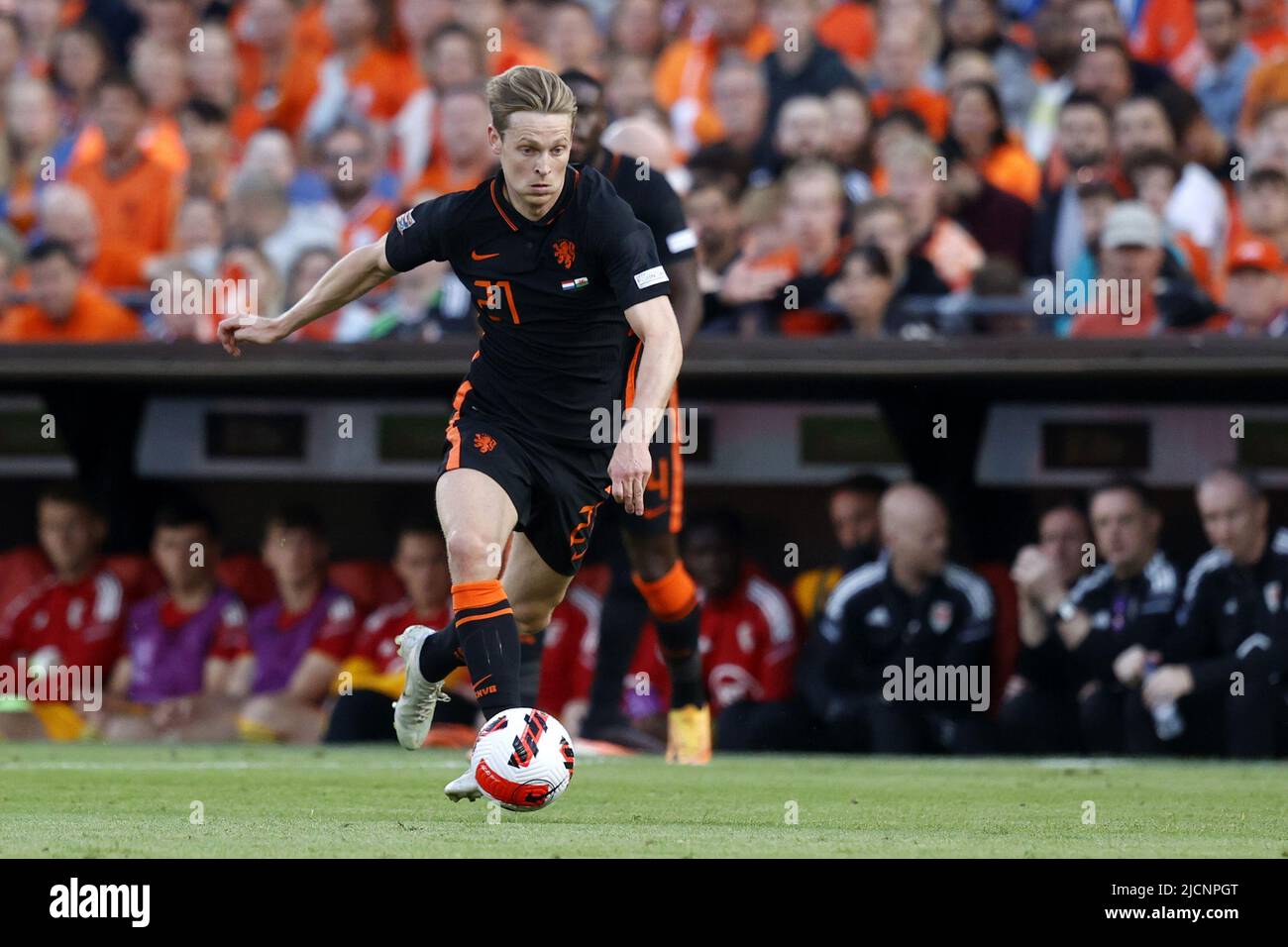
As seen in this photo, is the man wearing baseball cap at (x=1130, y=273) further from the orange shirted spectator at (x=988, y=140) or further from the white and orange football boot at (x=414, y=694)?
the white and orange football boot at (x=414, y=694)

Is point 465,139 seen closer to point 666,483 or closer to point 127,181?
point 127,181

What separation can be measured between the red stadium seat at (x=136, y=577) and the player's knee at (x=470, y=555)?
19.9 feet

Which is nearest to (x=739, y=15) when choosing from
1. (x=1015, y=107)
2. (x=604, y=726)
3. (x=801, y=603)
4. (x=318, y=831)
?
(x=1015, y=107)

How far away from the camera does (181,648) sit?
1145 cm

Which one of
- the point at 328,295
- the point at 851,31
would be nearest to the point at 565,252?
the point at 328,295

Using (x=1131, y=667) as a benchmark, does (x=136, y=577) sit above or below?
above

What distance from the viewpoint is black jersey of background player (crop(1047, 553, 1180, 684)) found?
32.4 ft

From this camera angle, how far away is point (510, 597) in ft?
22.9

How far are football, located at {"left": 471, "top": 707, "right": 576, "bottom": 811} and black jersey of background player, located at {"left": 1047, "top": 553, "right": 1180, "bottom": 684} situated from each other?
462cm

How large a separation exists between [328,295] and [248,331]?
296mm

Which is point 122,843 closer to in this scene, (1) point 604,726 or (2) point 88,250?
(1) point 604,726

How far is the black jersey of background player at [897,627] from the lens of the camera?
10.1 m

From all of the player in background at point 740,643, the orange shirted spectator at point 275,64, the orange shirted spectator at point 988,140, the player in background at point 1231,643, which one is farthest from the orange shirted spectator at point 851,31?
the player in background at point 1231,643
